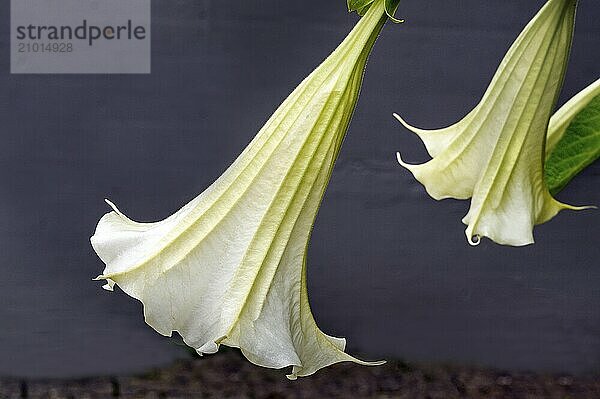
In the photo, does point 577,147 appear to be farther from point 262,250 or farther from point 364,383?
point 364,383

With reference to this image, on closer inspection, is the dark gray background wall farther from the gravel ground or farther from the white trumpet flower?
the white trumpet flower

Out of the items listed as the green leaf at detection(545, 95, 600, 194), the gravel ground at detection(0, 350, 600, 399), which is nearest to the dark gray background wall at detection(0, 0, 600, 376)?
the gravel ground at detection(0, 350, 600, 399)

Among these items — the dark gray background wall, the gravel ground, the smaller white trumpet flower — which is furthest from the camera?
the gravel ground

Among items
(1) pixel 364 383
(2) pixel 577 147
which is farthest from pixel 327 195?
(2) pixel 577 147

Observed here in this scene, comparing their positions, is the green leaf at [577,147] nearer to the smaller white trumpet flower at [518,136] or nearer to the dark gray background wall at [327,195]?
the smaller white trumpet flower at [518,136]

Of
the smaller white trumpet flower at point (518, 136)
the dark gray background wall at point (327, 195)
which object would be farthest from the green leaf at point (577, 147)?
the dark gray background wall at point (327, 195)

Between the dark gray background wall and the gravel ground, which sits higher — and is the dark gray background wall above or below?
above
